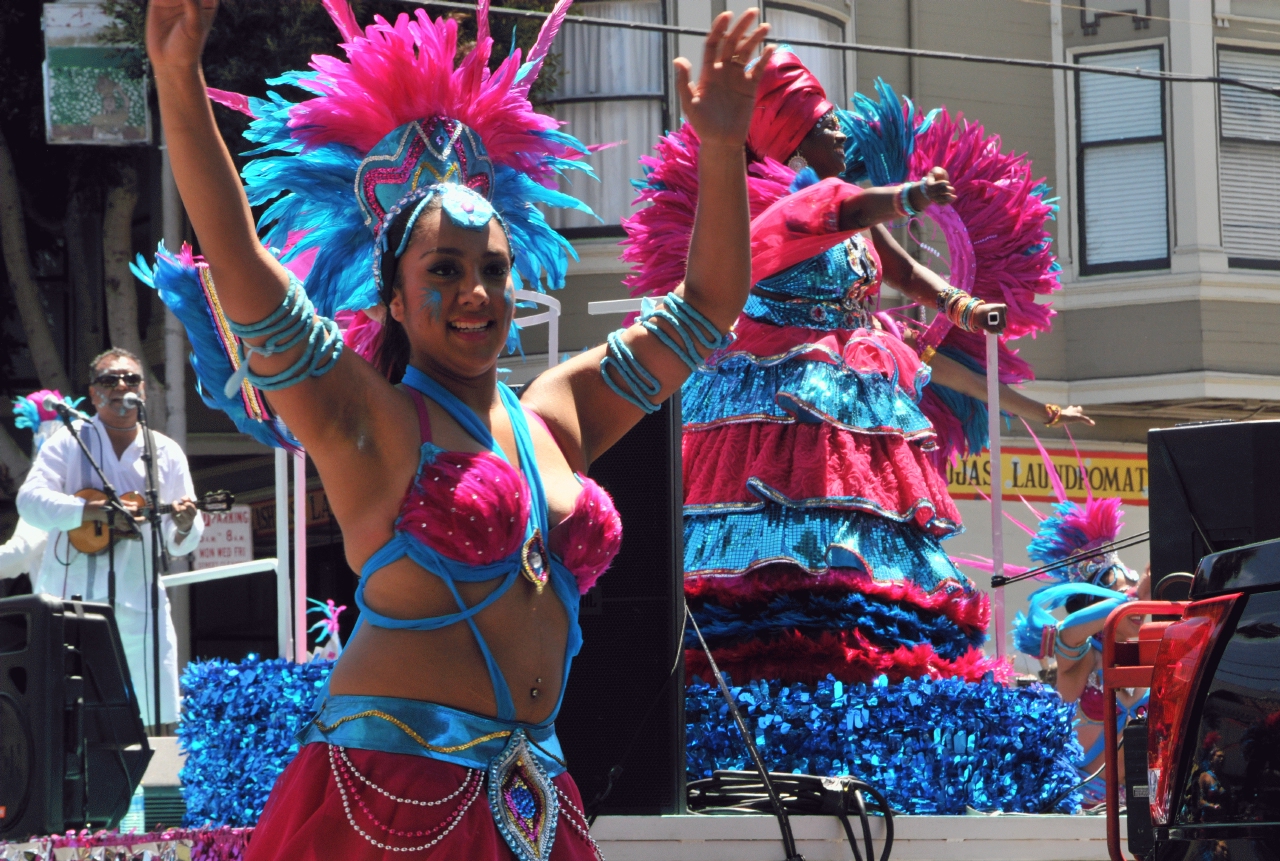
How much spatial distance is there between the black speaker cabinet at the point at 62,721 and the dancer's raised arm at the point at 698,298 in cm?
238

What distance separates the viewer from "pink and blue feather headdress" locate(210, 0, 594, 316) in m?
2.87

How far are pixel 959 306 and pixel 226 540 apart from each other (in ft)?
29.2

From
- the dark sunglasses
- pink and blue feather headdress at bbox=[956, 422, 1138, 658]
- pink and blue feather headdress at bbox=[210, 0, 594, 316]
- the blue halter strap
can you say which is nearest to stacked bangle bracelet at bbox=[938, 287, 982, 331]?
pink and blue feather headdress at bbox=[956, 422, 1138, 658]

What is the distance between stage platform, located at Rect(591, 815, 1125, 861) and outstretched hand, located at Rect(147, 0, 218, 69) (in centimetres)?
262

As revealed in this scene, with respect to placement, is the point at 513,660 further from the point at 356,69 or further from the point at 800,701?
the point at 800,701

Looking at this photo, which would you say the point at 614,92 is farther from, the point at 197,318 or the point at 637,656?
the point at 197,318

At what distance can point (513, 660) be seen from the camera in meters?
2.53

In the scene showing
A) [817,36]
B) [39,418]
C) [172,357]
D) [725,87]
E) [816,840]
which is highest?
→ [817,36]

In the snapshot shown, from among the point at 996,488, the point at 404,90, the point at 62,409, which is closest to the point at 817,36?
the point at 62,409

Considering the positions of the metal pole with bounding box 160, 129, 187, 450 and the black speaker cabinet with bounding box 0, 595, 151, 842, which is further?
the metal pole with bounding box 160, 129, 187, 450

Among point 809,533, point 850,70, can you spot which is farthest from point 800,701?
point 850,70

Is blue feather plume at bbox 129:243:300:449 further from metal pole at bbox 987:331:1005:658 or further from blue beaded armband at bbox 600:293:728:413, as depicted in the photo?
metal pole at bbox 987:331:1005:658

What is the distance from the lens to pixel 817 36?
12969 mm

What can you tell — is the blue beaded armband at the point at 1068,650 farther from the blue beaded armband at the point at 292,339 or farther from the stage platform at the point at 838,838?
the blue beaded armband at the point at 292,339
